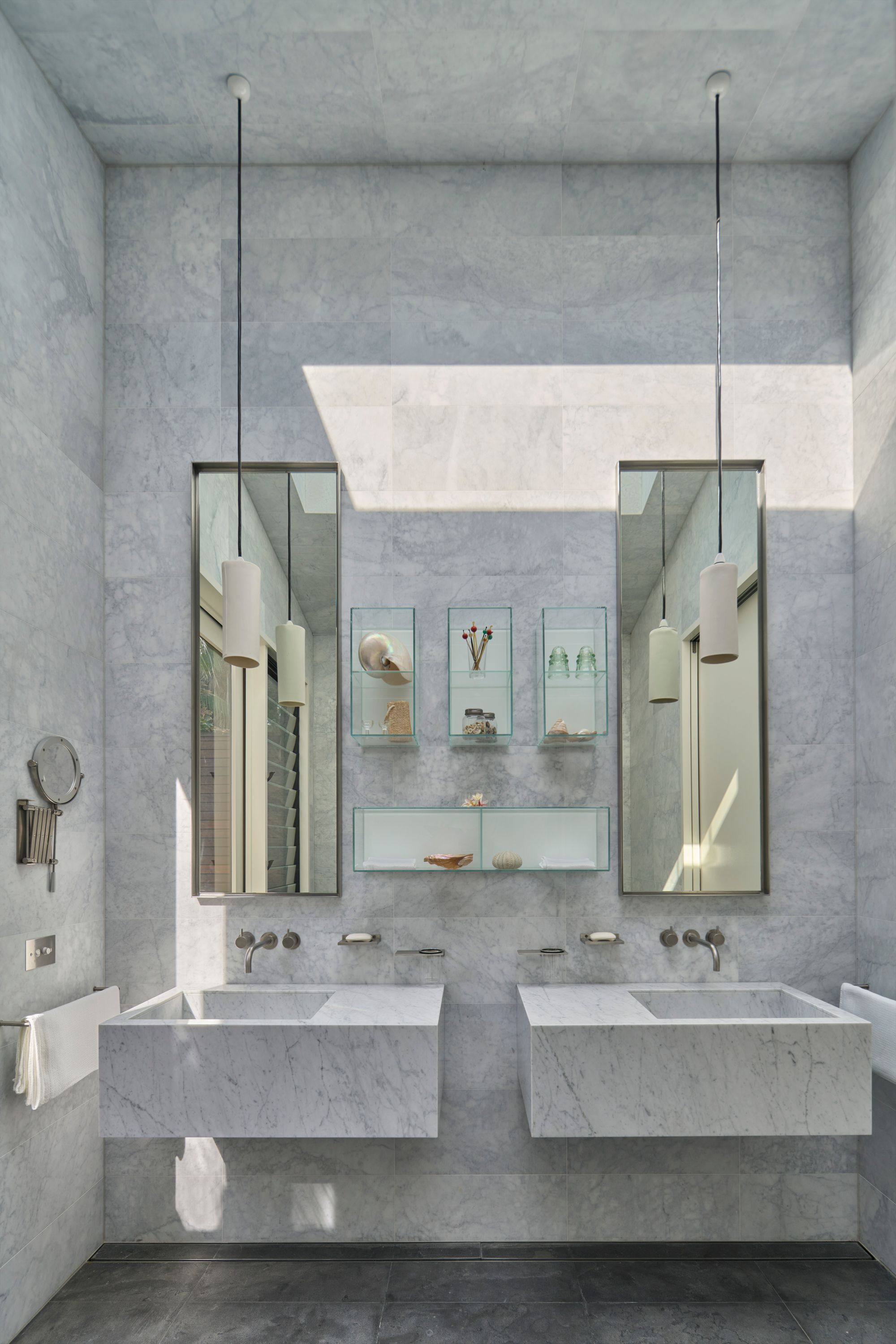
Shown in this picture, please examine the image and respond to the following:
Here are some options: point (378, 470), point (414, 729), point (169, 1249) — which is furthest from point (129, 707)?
point (169, 1249)

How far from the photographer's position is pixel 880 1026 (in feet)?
8.16

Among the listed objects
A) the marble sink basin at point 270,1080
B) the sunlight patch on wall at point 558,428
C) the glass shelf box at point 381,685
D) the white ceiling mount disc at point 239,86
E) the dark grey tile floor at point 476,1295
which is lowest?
the dark grey tile floor at point 476,1295

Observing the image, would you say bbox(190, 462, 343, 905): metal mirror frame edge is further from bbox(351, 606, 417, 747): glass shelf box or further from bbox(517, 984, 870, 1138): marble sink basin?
bbox(517, 984, 870, 1138): marble sink basin

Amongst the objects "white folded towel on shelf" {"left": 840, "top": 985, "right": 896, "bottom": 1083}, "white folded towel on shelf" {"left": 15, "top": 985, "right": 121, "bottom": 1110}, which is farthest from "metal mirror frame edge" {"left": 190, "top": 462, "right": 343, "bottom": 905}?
"white folded towel on shelf" {"left": 840, "top": 985, "right": 896, "bottom": 1083}

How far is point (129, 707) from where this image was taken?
9.57 feet

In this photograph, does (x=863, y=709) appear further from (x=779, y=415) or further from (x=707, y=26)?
(x=707, y=26)

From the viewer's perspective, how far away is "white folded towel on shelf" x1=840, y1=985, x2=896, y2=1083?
2416 mm

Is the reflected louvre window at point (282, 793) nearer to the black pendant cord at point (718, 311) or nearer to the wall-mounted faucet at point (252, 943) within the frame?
the wall-mounted faucet at point (252, 943)

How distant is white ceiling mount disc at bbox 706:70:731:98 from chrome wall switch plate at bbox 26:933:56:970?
3.17 meters

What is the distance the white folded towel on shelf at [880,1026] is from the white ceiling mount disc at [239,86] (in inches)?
108

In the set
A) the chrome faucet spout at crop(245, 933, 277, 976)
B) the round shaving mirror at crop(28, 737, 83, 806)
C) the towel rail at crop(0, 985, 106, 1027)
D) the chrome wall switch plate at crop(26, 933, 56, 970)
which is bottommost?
the towel rail at crop(0, 985, 106, 1027)

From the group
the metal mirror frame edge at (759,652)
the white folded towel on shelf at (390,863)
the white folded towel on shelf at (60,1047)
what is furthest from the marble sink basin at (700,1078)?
the white folded towel on shelf at (60,1047)

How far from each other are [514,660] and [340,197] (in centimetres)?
169

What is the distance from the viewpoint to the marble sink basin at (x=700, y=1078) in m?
2.25
